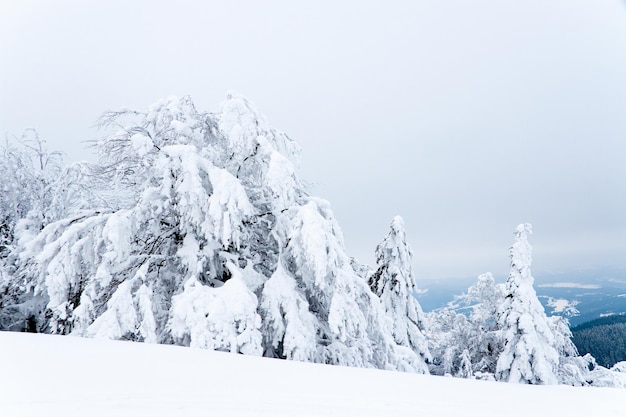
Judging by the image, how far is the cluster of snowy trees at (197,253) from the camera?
6176 millimetres

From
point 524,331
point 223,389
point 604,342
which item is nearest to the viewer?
point 223,389

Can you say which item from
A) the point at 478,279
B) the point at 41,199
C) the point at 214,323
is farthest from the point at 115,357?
the point at 478,279

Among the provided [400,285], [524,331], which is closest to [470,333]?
[524,331]

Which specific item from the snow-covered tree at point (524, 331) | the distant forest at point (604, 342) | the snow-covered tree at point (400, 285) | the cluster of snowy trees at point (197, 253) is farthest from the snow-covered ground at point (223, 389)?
the distant forest at point (604, 342)

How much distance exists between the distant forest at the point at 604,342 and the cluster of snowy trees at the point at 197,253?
3459cm

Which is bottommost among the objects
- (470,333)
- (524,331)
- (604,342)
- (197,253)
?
(604,342)

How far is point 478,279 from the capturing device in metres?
19.0

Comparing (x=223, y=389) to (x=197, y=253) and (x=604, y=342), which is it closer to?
(x=197, y=253)

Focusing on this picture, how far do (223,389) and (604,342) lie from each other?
4725 cm

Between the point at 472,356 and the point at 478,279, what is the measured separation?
12.2 feet

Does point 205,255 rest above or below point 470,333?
above

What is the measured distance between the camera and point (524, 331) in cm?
1316

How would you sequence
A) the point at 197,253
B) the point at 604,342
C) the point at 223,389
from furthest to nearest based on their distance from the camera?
the point at 604,342 < the point at 197,253 < the point at 223,389

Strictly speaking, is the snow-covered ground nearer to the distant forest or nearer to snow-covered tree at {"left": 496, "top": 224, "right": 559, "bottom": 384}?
snow-covered tree at {"left": 496, "top": 224, "right": 559, "bottom": 384}
